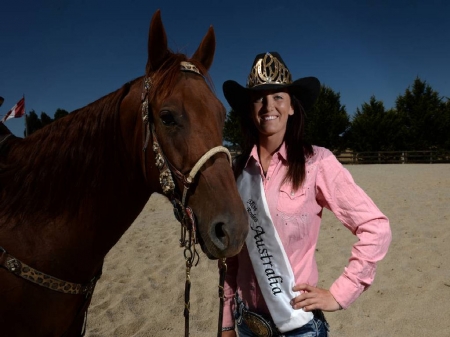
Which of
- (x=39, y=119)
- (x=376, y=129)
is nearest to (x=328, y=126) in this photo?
(x=376, y=129)

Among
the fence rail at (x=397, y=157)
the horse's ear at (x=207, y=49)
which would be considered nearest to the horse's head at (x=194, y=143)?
the horse's ear at (x=207, y=49)

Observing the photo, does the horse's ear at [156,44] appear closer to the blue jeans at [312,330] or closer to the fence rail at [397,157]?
the blue jeans at [312,330]

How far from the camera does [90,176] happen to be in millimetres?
1678

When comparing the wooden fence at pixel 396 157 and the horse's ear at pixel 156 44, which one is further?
the wooden fence at pixel 396 157

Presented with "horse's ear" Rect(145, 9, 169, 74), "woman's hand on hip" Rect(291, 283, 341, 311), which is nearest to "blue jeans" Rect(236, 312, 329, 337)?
"woman's hand on hip" Rect(291, 283, 341, 311)

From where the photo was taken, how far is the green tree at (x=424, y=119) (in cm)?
3036

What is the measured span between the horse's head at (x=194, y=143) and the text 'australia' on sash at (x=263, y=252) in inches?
15.5

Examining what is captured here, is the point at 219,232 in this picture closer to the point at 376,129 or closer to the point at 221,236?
the point at 221,236

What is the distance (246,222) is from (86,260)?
93cm

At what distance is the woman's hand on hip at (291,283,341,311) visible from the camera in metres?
1.50

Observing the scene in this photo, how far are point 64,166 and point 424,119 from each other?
35.7 metres

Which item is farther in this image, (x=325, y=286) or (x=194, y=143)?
(x=325, y=286)

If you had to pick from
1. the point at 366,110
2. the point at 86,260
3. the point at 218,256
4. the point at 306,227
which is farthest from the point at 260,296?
the point at 366,110

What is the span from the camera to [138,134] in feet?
5.33
